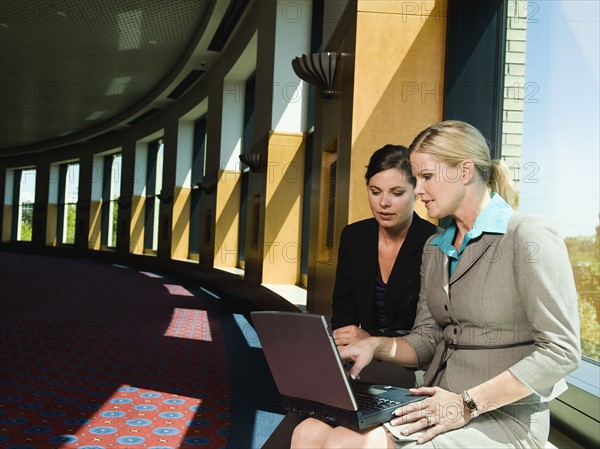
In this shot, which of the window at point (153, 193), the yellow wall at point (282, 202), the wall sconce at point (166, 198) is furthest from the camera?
the window at point (153, 193)

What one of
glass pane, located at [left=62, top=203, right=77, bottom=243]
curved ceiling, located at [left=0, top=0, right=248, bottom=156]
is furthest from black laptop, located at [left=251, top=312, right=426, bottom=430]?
glass pane, located at [left=62, top=203, right=77, bottom=243]

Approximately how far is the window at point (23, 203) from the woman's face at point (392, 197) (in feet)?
89.3

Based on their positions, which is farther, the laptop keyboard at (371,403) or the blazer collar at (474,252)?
the blazer collar at (474,252)

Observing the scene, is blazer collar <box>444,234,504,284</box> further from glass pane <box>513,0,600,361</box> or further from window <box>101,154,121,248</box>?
window <box>101,154,121,248</box>

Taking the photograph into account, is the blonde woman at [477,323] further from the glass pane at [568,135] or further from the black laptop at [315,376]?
the glass pane at [568,135]

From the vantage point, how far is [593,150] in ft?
8.76

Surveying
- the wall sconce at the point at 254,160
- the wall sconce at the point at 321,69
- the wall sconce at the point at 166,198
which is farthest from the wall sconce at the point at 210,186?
the wall sconce at the point at 321,69

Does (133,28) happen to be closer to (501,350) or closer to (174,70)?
(174,70)

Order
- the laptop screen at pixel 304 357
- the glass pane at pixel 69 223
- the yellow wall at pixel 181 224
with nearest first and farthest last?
the laptop screen at pixel 304 357 → the yellow wall at pixel 181 224 → the glass pane at pixel 69 223

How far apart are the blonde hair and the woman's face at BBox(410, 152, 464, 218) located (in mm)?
18

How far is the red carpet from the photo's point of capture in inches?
131

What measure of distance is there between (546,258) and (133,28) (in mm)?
11803

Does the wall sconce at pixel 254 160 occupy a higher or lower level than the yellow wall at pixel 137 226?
higher

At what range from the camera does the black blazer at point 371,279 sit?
255 centimetres
